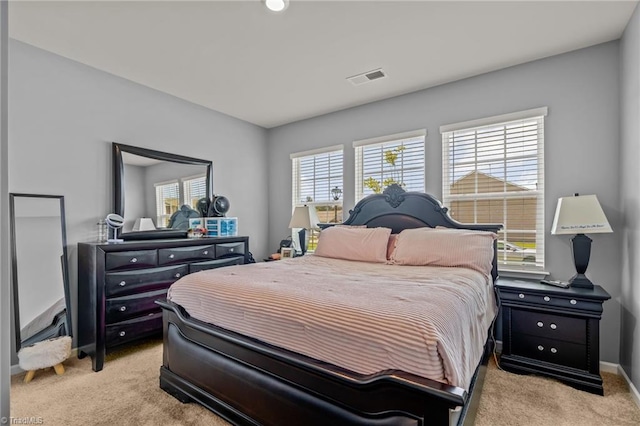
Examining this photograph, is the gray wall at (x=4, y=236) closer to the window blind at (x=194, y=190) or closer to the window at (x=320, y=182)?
the window blind at (x=194, y=190)

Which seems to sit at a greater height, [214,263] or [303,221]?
[303,221]

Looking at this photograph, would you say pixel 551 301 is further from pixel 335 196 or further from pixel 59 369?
pixel 59 369

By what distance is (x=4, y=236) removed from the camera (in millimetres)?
521

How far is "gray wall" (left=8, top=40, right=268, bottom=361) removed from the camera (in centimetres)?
257

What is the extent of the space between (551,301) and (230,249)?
10.5ft

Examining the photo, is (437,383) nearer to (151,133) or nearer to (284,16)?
(284,16)

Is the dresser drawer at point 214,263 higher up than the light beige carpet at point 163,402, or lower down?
higher up

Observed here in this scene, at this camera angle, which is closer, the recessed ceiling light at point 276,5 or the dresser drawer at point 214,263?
the recessed ceiling light at point 276,5

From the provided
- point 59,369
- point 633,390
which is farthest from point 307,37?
point 633,390

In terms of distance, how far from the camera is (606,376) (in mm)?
2428

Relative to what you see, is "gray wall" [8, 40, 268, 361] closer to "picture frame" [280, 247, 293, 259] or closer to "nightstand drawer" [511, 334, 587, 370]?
"picture frame" [280, 247, 293, 259]

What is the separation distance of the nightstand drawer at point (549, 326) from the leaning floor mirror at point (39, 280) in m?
3.75

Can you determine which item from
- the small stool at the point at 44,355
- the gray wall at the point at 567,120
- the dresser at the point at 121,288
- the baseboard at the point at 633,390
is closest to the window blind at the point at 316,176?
the gray wall at the point at 567,120

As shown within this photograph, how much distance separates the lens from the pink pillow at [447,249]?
8.21 ft
